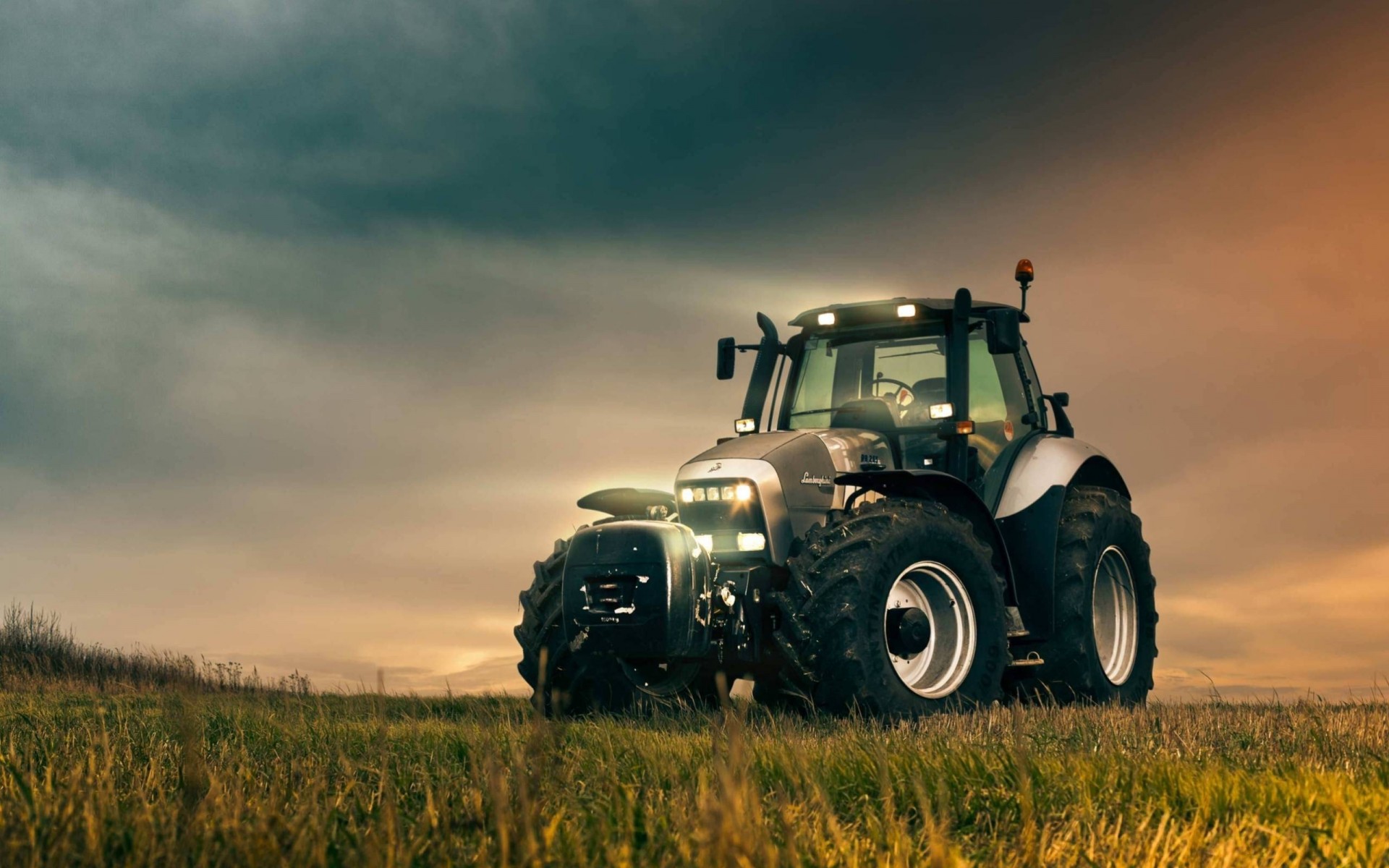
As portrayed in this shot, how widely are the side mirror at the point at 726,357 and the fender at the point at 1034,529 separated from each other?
6.75 ft

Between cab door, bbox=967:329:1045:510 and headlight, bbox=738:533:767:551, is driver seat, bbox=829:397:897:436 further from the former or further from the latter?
headlight, bbox=738:533:767:551

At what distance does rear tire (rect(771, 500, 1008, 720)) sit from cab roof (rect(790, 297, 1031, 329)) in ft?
5.56

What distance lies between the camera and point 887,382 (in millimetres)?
9219

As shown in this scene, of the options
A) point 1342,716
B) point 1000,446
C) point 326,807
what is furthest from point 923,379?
point 326,807

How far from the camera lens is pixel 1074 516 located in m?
9.46

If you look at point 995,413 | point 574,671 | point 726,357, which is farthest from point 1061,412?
point 574,671

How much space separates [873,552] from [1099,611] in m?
3.83

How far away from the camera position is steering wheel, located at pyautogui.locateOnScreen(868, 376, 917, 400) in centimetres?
Result: 910

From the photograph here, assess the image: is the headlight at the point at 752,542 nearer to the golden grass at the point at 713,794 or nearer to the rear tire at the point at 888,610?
the rear tire at the point at 888,610

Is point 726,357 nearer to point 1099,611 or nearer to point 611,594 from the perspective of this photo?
point 611,594

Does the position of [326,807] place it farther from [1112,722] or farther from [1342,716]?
[1342,716]

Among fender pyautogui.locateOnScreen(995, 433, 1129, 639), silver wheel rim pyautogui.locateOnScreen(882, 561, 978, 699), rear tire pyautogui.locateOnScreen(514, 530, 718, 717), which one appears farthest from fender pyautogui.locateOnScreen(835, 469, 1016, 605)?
rear tire pyautogui.locateOnScreen(514, 530, 718, 717)

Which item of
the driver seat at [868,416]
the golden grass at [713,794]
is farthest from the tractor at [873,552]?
the golden grass at [713,794]

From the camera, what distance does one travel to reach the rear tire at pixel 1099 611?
908 cm
